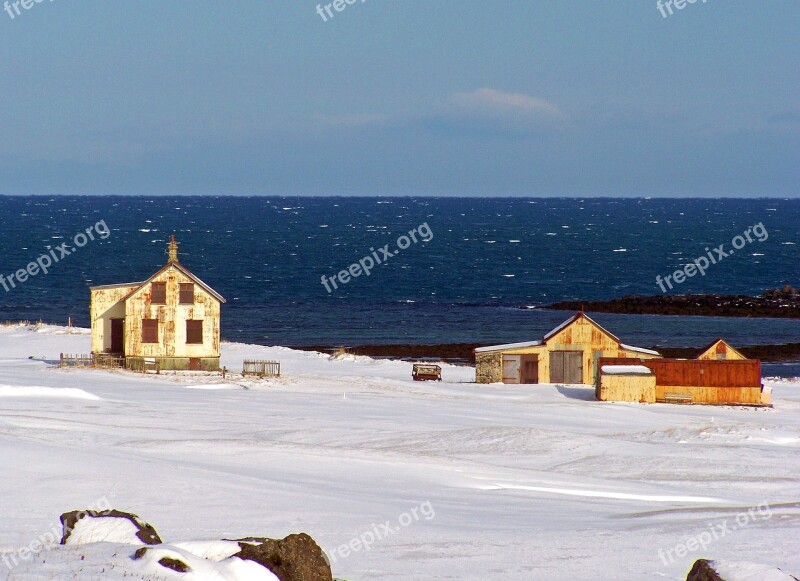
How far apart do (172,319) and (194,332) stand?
1190 millimetres

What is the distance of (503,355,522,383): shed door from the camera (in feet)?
183

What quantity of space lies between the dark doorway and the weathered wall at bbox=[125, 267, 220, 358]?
881mm

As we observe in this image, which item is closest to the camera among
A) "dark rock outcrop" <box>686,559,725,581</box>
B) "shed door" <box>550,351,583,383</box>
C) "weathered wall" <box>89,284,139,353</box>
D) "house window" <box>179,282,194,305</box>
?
"dark rock outcrop" <box>686,559,725,581</box>

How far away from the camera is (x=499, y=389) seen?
54.0 metres

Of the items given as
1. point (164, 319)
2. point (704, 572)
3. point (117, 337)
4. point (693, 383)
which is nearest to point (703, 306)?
point (693, 383)

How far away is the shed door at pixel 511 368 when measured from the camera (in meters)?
55.8

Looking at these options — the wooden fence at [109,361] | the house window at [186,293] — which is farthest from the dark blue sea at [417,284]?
the house window at [186,293]

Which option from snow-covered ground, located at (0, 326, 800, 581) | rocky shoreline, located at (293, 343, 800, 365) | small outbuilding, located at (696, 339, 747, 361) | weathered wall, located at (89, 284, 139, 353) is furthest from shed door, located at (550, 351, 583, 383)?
weathered wall, located at (89, 284, 139, 353)

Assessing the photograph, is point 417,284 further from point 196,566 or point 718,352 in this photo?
point 196,566

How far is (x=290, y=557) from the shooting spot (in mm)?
15586

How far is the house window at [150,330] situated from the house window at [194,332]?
4.75 ft

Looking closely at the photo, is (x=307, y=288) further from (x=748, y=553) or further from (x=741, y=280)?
(x=748, y=553)

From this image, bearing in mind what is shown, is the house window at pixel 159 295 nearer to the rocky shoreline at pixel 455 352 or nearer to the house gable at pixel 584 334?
the house gable at pixel 584 334

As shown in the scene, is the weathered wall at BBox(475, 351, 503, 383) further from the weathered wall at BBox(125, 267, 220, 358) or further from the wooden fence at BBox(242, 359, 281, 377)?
the weathered wall at BBox(125, 267, 220, 358)
